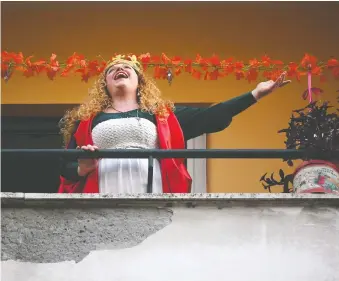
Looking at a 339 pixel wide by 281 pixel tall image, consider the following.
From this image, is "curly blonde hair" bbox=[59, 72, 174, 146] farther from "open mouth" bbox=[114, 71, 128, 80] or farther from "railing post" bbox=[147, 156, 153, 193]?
"railing post" bbox=[147, 156, 153, 193]

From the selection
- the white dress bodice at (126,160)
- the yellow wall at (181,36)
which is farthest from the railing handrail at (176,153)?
the yellow wall at (181,36)

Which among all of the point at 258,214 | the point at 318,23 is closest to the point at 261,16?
the point at 318,23

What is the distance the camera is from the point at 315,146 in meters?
8.16

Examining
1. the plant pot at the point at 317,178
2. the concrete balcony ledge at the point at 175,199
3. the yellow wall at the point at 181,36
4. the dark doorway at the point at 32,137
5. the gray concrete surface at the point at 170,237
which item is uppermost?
the yellow wall at the point at 181,36

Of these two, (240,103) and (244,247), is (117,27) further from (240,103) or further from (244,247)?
(244,247)

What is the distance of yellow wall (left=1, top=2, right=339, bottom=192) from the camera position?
34.9 feet

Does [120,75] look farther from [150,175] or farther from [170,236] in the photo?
[170,236]

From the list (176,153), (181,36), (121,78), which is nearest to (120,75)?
(121,78)

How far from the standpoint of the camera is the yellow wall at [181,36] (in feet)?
34.9

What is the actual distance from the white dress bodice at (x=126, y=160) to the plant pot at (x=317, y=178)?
2.57 feet

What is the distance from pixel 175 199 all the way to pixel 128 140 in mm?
707

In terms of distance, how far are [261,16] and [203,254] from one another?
3.37m

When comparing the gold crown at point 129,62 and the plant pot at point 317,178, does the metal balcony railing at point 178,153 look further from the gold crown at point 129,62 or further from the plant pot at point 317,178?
the gold crown at point 129,62

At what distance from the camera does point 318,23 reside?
10.7m
